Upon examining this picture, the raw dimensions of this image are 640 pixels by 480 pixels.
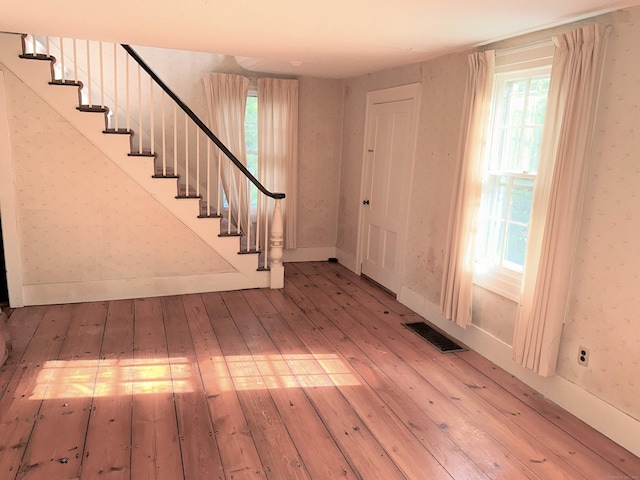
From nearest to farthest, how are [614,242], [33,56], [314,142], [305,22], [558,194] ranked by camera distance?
[614,242] → [558,194] → [305,22] → [33,56] → [314,142]

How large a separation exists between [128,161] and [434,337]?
313 cm

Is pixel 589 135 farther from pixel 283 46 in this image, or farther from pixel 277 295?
pixel 277 295

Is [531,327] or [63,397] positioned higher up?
[531,327]

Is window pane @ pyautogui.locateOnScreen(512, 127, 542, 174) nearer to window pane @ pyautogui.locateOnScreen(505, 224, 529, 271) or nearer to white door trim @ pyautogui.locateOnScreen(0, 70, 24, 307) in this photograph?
window pane @ pyautogui.locateOnScreen(505, 224, 529, 271)

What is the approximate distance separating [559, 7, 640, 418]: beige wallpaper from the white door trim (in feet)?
14.3

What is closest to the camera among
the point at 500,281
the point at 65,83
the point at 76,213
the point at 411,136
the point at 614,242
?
the point at 614,242

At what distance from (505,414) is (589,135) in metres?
1.69

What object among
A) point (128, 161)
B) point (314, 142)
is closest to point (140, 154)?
point (128, 161)

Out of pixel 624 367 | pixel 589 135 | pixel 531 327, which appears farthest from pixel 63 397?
pixel 589 135

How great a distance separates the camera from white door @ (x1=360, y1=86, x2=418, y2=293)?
4594mm

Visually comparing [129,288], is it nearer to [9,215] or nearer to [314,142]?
[9,215]

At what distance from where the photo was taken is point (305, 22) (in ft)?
9.38

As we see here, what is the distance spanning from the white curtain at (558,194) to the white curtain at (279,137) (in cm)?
337

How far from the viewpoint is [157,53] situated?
16.8 ft
